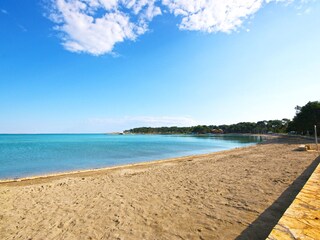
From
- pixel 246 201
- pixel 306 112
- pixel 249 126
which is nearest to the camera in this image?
pixel 246 201

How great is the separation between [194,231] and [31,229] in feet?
14.5

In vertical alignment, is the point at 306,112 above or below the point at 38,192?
above

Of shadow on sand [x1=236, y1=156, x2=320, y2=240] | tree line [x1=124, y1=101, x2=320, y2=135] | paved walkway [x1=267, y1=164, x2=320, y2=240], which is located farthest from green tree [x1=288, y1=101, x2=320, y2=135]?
paved walkway [x1=267, y1=164, x2=320, y2=240]

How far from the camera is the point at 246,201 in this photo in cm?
718

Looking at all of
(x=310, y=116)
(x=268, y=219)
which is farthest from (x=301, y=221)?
(x=310, y=116)

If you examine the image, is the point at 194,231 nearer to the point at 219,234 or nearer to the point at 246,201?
the point at 219,234

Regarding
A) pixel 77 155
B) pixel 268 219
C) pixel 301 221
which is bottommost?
pixel 77 155

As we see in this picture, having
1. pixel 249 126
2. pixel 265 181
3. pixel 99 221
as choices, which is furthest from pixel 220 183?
pixel 249 126

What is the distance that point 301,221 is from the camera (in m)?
4.10

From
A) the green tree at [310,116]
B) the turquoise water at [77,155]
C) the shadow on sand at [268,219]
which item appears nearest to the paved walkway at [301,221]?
the shadow on sand at [268,219]

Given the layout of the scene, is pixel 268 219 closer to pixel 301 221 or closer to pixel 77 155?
pixel 301 221

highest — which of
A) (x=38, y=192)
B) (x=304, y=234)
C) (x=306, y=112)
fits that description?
(x=306, y=112)

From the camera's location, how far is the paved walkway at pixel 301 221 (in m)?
3.54

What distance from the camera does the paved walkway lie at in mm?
3535
